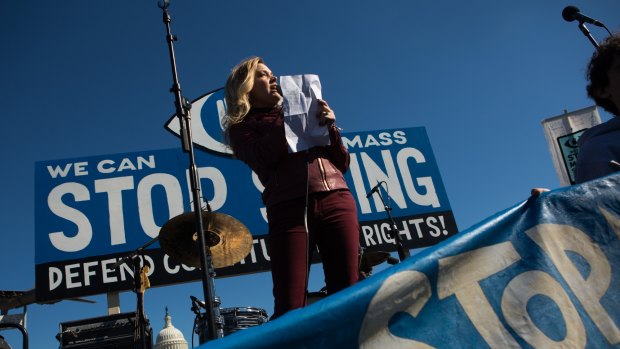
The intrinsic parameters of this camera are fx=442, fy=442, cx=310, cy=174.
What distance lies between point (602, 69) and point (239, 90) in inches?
69.8

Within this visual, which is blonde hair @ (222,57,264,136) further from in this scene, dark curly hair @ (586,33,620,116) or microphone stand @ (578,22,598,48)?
microphone stand @ (578,22,598,48)

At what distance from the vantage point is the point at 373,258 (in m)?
6.03

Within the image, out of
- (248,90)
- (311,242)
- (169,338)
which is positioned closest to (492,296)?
(311,242)

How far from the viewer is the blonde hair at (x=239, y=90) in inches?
77.5

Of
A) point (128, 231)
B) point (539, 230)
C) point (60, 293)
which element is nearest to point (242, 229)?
point (128, 231)

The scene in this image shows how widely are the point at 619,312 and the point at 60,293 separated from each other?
591 cm

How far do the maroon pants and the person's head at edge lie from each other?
0.50m

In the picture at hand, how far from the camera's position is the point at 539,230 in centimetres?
147

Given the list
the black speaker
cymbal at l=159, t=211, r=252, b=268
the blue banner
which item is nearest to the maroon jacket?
the blue banner

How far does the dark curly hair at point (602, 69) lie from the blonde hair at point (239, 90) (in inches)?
65.8

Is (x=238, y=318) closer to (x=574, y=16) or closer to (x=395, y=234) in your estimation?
(x=395, y=234)

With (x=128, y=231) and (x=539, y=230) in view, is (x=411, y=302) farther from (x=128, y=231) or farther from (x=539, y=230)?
(x=128, y=231)

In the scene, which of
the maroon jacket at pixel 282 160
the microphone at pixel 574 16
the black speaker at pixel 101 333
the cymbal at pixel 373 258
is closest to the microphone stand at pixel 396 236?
the cymbal at pixel 373 258

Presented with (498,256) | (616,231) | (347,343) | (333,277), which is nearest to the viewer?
(347,343)
